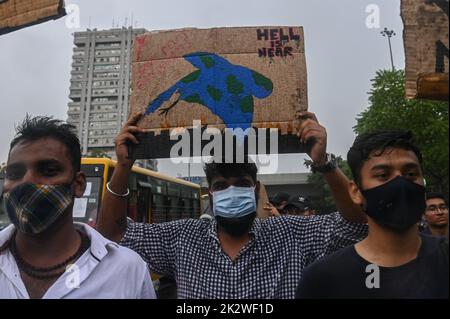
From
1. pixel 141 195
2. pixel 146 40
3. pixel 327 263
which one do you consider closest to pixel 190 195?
pixel 141 195

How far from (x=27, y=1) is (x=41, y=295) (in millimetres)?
1249

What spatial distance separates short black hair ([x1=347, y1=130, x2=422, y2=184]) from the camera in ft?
5.27

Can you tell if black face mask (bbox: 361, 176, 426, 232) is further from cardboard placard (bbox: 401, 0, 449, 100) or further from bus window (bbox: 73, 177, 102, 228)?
bus window (bbox: 73, 177, 102, 228)

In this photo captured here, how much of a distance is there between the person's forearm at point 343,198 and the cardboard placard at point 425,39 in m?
0.51

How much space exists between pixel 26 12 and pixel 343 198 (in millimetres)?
1634

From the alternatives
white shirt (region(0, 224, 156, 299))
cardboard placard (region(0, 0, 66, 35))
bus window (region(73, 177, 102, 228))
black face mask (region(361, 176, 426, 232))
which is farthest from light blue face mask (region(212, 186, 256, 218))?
bus window (region(73, 177, 102, 228))

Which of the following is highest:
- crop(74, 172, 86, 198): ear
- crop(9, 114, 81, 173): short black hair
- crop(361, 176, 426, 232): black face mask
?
crop(9, 114, 81, 173): short black hair

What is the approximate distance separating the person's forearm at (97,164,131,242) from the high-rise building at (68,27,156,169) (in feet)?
279

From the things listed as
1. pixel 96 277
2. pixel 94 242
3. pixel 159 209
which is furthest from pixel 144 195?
pixel 96 277

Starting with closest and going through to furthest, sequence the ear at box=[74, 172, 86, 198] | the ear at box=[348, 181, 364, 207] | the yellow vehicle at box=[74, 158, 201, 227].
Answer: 1. the ear at box=[348, 181, 364, 207]
2. the ear at box=[74, 172, 86, 198]
3. the yellow vehicle at box=[74, 158, 201, 227]

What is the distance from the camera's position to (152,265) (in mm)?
2092

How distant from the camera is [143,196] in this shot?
832 cm

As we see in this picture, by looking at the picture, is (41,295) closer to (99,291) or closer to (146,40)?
(99,291)
